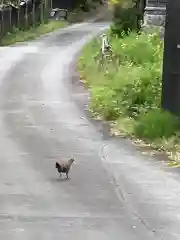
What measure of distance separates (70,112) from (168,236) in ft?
30.4

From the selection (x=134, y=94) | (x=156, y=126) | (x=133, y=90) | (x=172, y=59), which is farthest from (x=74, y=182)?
(x=133, y=90)

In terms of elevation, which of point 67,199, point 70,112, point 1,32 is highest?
point 67,199

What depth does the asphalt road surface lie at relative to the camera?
7.83m

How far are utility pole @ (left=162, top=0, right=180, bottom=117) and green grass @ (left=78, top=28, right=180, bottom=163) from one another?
0.32 metres

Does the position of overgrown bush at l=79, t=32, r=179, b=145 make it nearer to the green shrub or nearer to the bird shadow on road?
the green shrub

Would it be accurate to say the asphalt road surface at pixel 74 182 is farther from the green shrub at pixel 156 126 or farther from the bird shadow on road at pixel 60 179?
the green shrub at pixel 156 126

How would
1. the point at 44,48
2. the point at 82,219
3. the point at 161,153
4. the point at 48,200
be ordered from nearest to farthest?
the point at 82,219 < the point at 48,200 < the point at 161,153 < the point at 44,48

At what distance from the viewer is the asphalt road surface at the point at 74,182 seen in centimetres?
783

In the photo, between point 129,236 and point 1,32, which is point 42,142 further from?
point 1,32

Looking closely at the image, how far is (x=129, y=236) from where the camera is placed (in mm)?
7539

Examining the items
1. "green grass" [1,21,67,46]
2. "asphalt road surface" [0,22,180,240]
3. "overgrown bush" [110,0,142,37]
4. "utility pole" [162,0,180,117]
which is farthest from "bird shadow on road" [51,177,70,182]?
"green grass" [1,21,67,46]

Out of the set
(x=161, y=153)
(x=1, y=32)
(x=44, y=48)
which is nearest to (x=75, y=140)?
(x=161, y=153)

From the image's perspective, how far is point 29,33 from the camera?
41750 millimetres

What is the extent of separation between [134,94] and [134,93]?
4 cm
